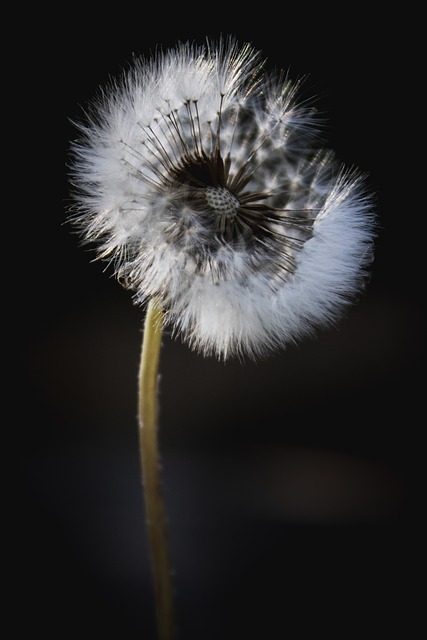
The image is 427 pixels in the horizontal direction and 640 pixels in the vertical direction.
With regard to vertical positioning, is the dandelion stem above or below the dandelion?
below

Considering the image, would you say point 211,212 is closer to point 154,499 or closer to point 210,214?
point 210,214

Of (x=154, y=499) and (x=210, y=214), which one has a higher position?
(x=210, y=214)

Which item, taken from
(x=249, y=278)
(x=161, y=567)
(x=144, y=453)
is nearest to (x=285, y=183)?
(x=249, y=278)

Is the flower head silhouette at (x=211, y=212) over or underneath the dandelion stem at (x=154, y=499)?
over

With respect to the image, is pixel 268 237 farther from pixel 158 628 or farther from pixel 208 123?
pixel 158 628

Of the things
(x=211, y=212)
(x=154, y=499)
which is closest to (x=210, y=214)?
(x=211, y=212)
